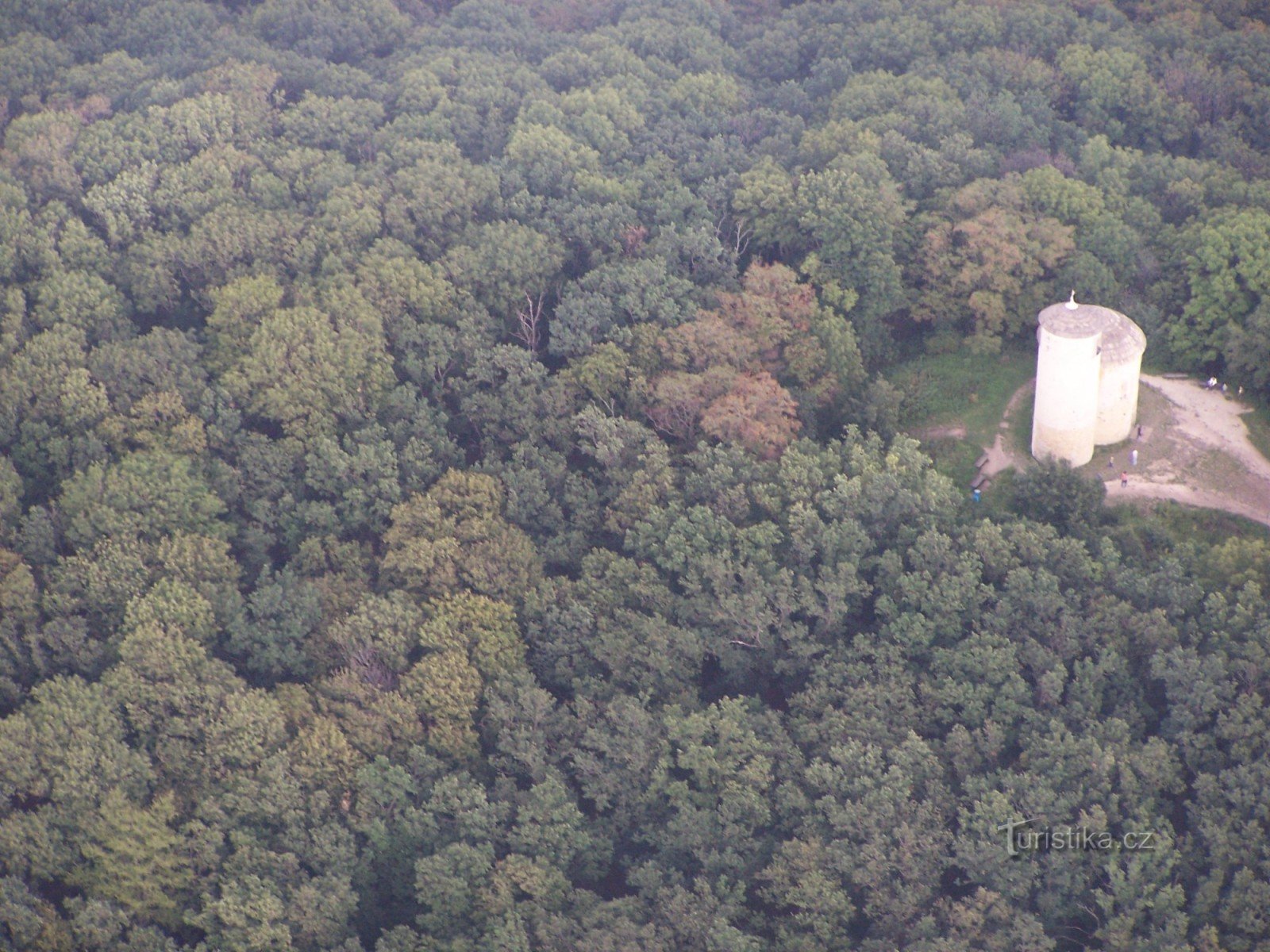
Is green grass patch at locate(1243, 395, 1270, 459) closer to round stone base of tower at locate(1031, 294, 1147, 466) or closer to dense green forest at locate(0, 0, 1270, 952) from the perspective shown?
dense green forest at locate(0, 0, 1270, 952)

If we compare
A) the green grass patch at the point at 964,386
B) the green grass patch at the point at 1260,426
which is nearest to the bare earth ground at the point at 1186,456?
the green grass patch at the point at 1260,426

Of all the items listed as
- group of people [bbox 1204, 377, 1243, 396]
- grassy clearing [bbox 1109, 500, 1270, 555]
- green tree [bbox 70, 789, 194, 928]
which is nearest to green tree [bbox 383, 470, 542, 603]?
green tree [bbox 70, 789, 194, 928]

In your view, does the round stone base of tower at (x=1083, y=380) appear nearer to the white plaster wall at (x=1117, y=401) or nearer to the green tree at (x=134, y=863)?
the white plaster wall at (x=1117, y=401)

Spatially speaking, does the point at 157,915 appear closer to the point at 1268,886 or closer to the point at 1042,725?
→ the point at 1042,725

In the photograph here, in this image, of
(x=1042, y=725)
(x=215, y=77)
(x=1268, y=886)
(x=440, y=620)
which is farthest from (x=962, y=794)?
(x=215, y=77)

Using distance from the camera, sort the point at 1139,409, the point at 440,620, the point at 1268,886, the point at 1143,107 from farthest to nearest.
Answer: the point at 1143,107 → the point at 1139,409 → the point at 440,620 → the point at 1268,886

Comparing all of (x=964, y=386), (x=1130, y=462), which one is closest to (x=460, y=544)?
(x=964, y=386)
